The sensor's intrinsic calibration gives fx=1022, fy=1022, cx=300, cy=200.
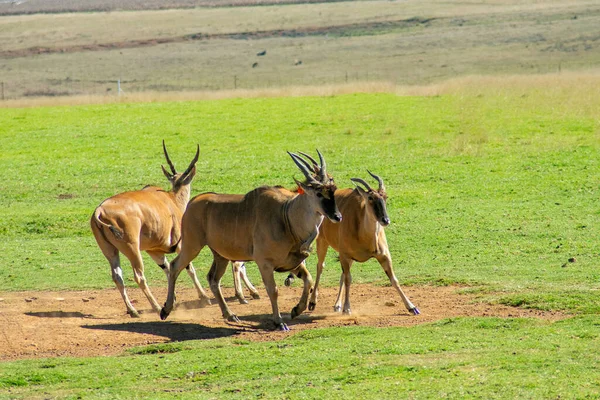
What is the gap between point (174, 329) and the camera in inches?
459

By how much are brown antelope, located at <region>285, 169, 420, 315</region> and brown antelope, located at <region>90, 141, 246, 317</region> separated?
6.71ft

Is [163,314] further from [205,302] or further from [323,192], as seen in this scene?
[323,192]

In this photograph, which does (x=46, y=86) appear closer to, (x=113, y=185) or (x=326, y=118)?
(x=326, y=118)

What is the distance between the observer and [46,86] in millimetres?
59844

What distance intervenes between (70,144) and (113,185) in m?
6.48

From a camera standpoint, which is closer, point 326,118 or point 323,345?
point 323,345

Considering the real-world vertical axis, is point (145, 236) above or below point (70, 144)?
above

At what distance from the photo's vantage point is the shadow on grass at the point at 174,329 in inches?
445

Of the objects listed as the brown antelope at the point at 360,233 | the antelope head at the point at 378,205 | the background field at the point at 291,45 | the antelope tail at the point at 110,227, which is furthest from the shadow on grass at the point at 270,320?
the background field at the point at 291,45

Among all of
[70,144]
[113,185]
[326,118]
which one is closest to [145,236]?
[113,185]

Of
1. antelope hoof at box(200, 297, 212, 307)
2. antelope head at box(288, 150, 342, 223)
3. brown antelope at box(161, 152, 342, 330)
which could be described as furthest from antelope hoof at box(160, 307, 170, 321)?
antelope head at box(288, 150, 342, 223)

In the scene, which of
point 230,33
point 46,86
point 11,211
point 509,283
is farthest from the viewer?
point 230,33

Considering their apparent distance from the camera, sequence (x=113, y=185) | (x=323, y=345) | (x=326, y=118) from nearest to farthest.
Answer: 1. (x=323, y=345)
2. (x=113, y=185)
3. (x=326, y=118)

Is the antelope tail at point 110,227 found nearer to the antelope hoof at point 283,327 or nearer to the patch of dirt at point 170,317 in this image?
the patch of dirt at point 170,317
